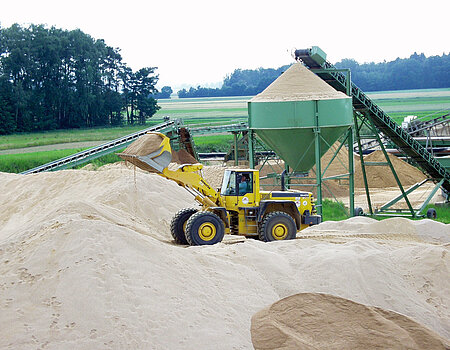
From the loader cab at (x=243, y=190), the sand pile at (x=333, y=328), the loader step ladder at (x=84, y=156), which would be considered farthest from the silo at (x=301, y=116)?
the loader step ladder at (x=84, y=156)

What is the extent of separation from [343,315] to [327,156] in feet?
102

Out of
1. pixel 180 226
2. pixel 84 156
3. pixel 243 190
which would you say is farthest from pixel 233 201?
pixel 84 156

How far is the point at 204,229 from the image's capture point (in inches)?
665

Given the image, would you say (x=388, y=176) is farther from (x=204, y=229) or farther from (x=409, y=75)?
(x=409, y=75)

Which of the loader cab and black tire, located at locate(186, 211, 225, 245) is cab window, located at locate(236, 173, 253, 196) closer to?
the loader cab

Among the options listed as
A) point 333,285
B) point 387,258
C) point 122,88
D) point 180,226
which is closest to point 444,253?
point 387,258

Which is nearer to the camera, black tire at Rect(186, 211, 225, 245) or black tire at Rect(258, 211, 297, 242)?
black tire at Rect(186, 211, 225, 245)

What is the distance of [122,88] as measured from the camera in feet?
241

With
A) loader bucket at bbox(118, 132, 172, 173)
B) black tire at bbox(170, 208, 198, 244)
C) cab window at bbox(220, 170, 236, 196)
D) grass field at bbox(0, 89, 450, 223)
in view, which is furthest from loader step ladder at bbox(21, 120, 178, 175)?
cab window at bbox(220, 170, 236, 196)

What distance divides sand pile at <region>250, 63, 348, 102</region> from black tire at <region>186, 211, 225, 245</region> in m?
7.24

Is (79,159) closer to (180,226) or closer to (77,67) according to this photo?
(180,226)

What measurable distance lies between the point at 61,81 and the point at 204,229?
5244 cm

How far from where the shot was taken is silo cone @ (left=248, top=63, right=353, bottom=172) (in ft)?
73.6

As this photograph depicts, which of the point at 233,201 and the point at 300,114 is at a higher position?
the point at 300,114
